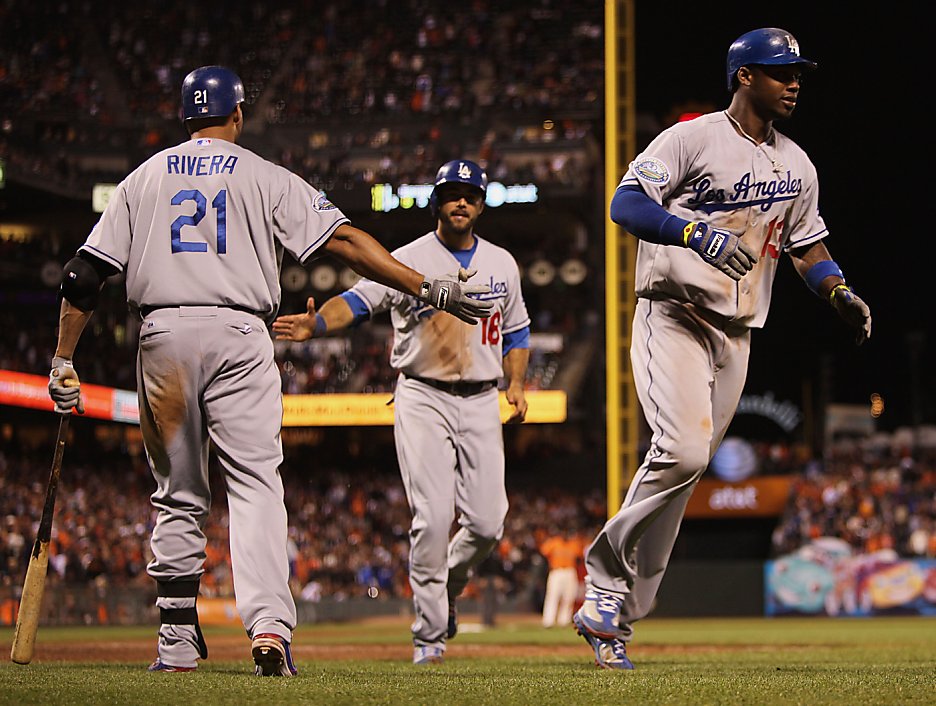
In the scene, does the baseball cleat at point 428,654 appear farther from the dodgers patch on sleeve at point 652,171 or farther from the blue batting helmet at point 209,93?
the blue batting helmet at point 209,93

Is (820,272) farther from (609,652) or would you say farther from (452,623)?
(452,623)

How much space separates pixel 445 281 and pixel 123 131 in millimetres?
21001

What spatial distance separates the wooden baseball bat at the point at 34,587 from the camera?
12.6ft

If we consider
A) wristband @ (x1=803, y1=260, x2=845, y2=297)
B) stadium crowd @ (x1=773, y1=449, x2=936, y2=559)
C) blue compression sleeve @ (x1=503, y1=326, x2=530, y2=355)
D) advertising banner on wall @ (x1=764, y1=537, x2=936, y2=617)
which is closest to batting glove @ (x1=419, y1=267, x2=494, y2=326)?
wristband @ (x1=803, y1=260, x2=845, y2=297)

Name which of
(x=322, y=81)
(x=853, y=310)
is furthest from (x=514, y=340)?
(x=322, y=81)

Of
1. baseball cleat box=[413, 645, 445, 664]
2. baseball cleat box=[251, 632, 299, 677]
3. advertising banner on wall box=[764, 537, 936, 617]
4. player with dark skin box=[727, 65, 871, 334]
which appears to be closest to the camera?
baseball cleat box=[251, 632, 299, 677]

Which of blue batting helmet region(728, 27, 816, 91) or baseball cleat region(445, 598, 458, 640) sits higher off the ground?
blue batting helmet region(728, 27, 816, 91)

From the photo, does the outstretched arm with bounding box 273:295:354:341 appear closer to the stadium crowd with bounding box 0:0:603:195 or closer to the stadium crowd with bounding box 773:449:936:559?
the stadium crowd with bounding box 773:449:936:559

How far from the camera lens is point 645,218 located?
428 centimetres

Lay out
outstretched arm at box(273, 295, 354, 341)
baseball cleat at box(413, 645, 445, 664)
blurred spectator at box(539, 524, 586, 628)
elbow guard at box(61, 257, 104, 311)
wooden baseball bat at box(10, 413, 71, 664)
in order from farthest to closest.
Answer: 1. blurred spectator at box(539, 524, 586, 628)
2. baseball cleat at box(413, 645, 445, 664)
3. outstretched arm at box(273, 295, 354, 341)
4. elbow guard at box(61, 257, 104, 311)
5. wooden baseball bat at box(10, 413, 71, 664)

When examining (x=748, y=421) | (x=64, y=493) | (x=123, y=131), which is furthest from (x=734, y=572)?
(x=748, y=421)

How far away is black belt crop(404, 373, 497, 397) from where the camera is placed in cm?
586

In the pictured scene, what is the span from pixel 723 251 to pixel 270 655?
1976 mm

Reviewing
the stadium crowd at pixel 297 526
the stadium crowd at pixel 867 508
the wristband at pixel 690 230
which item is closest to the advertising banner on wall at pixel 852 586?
the stadium crowd at pixel 867 508
